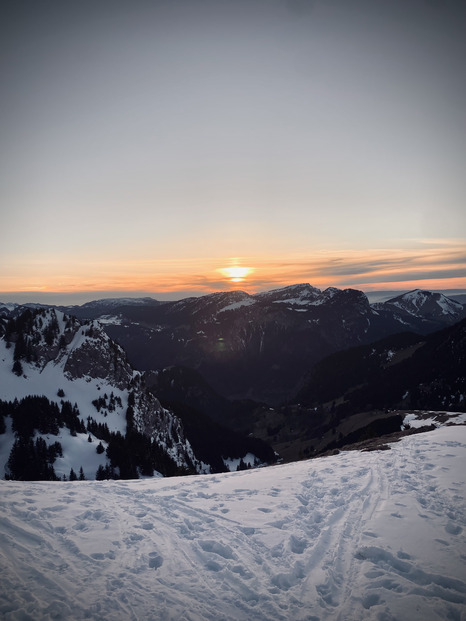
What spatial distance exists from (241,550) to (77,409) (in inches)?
5374

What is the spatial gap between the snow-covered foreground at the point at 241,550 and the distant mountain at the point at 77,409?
79.1 m

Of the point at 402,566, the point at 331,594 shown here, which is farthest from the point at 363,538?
the point at 331,594

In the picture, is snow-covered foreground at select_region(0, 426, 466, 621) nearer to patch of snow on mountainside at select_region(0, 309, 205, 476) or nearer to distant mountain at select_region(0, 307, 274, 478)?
distant mountain at select_region(0, 307, 274, 478)

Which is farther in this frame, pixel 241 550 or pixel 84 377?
pixel 84 377

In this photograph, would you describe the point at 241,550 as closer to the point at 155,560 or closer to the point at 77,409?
the point at 155,560

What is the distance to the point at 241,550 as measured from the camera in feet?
35.0

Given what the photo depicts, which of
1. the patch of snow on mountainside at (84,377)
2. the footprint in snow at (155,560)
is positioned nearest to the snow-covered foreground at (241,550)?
the footprint in snow at (155,560)

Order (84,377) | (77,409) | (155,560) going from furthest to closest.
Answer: (84,377)
(77,409)
(155,560)

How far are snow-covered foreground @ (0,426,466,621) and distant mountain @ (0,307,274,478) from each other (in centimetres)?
7913

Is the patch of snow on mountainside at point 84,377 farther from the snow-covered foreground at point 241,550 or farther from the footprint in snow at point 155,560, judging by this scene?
the footprint in snow at point 155,560

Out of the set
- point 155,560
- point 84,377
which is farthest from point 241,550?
point 84,377

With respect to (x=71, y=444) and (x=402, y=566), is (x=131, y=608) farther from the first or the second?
(x=71, y=444)

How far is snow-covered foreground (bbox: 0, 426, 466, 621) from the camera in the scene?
8102mm

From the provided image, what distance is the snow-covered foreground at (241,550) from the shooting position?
26.6 feet
